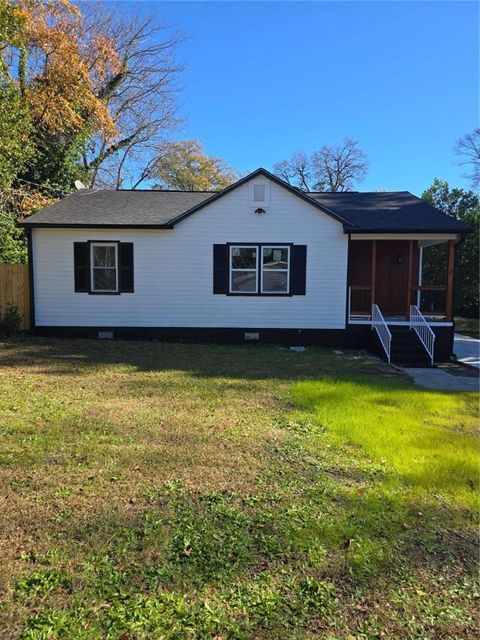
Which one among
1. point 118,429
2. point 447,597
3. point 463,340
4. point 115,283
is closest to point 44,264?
point 115,283

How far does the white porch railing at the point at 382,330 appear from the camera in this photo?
34.6 ft

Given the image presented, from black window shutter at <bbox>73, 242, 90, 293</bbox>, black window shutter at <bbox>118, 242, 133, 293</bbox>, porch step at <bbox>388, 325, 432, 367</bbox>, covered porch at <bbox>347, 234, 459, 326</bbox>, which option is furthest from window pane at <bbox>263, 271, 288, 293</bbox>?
black window shutter at <bbox>73, 242, 90, 293</bbox>

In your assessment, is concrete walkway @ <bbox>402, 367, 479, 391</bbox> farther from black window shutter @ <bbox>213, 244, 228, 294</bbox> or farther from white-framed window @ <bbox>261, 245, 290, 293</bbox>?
black window shutter @ <bbox>213, 244, 228, 294</bbox>

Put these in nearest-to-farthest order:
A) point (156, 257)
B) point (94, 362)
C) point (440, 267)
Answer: point (94, 362) < point (156, 257) < point (440, 267)

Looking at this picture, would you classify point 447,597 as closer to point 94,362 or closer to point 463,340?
point 94,362

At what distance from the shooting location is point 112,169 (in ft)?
91.8

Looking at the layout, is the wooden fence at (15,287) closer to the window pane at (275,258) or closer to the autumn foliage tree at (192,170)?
the window pane at (275,258)

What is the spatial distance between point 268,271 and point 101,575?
398 inches

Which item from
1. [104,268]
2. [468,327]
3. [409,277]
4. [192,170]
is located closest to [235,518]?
[104,268]

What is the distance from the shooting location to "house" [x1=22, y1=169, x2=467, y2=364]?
39.2 ft

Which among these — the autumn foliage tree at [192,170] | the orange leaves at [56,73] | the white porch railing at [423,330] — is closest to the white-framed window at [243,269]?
the white porch railing at [423,330]

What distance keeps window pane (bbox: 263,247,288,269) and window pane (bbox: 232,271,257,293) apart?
1.52 ft

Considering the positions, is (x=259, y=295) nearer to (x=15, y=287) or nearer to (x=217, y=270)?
(x=217, y=270)

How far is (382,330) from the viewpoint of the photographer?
1141 cm
